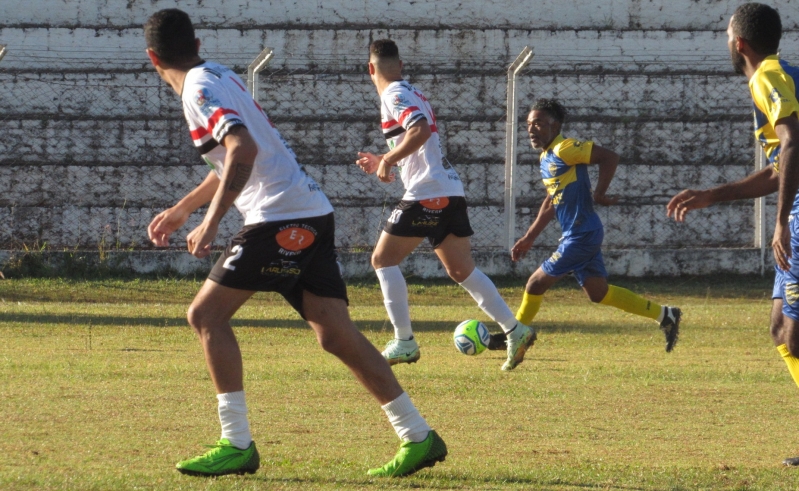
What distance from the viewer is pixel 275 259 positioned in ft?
15.2

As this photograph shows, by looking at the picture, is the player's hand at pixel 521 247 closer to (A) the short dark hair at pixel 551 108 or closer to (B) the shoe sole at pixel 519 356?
(A) the short dark hair at pixel 551 108

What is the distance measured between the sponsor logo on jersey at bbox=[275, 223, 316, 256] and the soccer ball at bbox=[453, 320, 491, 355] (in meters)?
3.82

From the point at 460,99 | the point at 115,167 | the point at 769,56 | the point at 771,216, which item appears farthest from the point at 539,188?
the point at 769,56

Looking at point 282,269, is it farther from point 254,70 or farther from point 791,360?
point 254,70

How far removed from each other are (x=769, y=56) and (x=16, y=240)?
13.5m

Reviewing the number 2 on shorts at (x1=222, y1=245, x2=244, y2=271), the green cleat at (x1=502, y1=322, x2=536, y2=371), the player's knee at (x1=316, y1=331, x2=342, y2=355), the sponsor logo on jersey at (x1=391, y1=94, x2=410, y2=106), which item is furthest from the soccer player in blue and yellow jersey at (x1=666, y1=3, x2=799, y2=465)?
the green cleat at (x1=502, y1=322, x2=536, y2=371)

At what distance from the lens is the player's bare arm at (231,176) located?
14.3 ft

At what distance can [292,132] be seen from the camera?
1770cm

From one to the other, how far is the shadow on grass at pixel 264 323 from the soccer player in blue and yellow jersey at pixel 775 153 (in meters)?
5.67

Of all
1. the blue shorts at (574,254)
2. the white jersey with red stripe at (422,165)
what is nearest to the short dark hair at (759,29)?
the white jersey with red stripe at (422,165)

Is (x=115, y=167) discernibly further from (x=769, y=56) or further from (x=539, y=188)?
(x=769, y=56)

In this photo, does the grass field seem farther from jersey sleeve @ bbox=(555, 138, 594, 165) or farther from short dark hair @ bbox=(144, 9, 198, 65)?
short dark hair @ bbox=(144, 9, 198, 65)

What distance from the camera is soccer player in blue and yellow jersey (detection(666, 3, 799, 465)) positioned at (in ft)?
15.9

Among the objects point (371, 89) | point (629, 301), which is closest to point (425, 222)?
point (629, 301)
